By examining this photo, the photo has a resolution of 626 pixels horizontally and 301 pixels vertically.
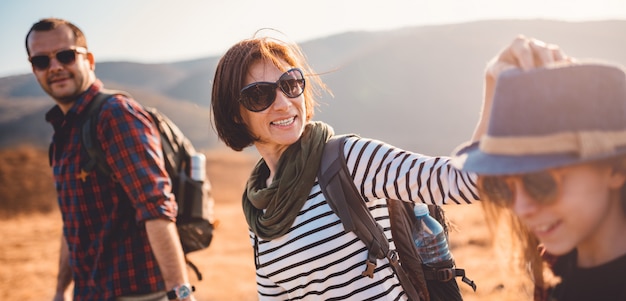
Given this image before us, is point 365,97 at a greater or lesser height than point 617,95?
lesser

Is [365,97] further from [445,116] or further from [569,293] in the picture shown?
[569,293]

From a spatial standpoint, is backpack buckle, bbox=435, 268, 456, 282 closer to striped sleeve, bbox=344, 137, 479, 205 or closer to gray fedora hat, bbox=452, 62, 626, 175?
striped sleeve, bbox=344, 137, 479, 205

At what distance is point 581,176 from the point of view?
1.13m

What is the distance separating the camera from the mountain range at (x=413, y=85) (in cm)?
6081

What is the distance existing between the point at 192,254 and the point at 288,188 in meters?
11.7

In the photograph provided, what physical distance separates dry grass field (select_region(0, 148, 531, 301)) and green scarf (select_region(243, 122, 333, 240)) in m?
0.78

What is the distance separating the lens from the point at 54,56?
2.95 metres

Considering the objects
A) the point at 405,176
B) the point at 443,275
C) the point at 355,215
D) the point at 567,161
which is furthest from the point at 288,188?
the point at 567,161

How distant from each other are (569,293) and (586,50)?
3108 inches

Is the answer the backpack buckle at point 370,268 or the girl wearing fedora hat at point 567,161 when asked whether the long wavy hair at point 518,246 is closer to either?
the girl wearing fedora hat at point 567,161

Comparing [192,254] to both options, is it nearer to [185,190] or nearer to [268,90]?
[185,190]

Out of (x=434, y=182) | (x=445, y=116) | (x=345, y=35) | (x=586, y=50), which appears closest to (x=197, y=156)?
(x=434, y=182)

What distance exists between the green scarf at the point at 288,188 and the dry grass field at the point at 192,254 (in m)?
0.78

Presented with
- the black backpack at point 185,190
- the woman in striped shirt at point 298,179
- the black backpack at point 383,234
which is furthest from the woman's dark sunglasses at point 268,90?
the black backpack at point 185,190
